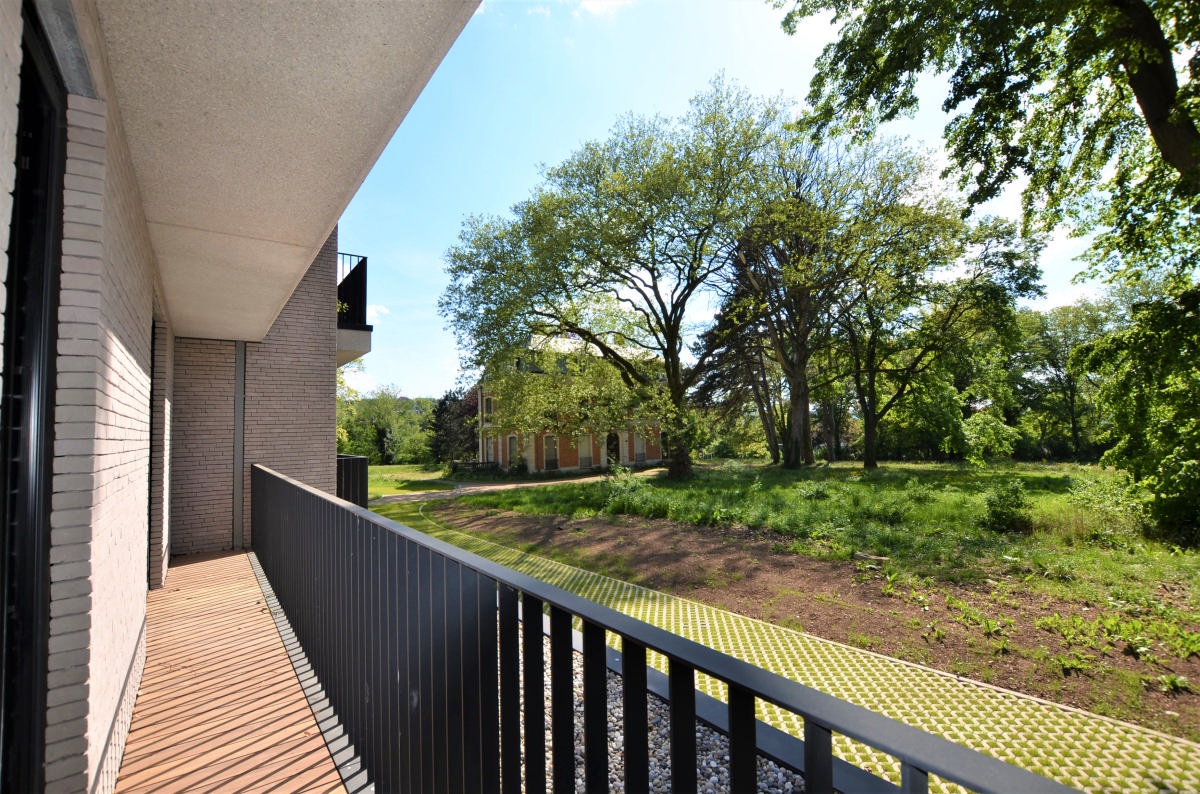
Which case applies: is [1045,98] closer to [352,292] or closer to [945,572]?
[945,572]

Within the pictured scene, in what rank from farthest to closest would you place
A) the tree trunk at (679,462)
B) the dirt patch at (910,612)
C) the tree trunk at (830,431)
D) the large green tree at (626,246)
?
1. the tree trunk at (830,431)
2. the tree trunk at (679,462)
3. the large green tree at (626,246)
4. the dirt patch at (910,612)

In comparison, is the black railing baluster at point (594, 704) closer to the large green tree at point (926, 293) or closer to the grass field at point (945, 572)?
the grass field at point (945, 572)

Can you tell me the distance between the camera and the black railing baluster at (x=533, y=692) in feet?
3.97

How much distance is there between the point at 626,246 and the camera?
1530cm

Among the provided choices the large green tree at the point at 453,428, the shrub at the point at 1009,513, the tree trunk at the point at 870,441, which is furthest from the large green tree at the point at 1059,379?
the large green tree at the point at 453,428

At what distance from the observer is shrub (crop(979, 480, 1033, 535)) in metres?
9.05

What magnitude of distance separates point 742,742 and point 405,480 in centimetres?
2601

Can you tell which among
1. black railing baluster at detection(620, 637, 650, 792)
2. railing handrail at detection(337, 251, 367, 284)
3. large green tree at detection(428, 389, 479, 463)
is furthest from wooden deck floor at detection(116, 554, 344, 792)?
large green tree at detection(428, 389, 479, 463)

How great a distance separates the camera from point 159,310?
490 centimetres

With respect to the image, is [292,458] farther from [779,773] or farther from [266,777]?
[779,773]

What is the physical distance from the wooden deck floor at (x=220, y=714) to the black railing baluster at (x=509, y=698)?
143 cm

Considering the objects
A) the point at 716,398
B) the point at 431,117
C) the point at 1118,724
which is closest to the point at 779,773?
the point at 1118,724

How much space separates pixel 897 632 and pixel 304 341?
8.17 m

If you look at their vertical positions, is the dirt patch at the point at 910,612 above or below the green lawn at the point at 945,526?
below
